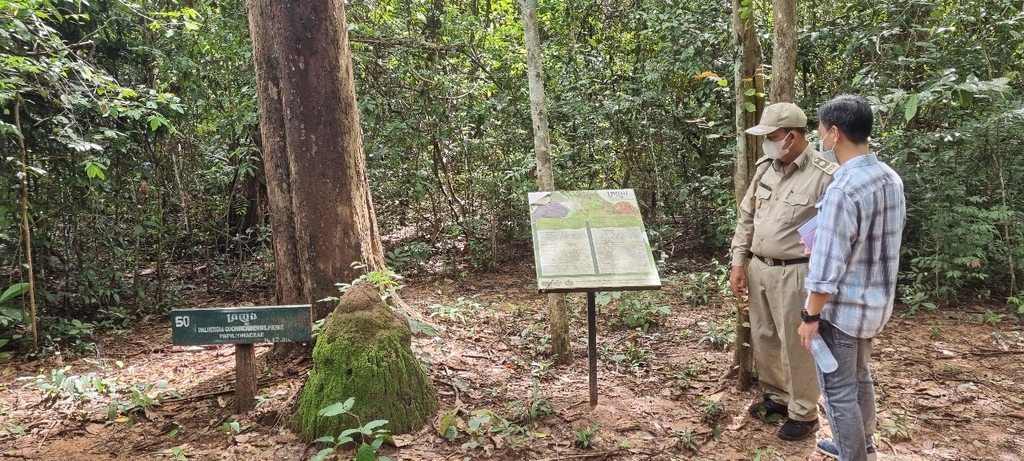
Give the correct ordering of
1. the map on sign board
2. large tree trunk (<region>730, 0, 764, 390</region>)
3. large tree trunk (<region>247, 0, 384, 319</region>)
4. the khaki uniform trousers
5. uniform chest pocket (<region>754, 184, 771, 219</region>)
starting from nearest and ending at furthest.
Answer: the khaki uniform trousers → uniform chest pocket (<region>754, 184, 771, 219</region>) → the map on sign board → large tree trunk (<region>730, 0, 764, 390</region>) → large tree trunk (<region>247, 0, 384, 319</region>)

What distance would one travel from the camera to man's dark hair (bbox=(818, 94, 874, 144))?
2.60 m

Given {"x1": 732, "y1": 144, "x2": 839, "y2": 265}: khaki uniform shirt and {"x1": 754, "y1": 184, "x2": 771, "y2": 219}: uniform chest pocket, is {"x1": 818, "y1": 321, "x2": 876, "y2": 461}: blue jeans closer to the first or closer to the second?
{"x1": 732, "y1": 144, "x2": 839, "y2": 265}: khaki uniform shirt

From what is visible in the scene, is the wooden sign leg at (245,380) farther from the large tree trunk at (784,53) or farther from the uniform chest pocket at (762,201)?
the large tree trunk at (784,53)

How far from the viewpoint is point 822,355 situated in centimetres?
273

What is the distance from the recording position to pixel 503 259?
30.2 feet

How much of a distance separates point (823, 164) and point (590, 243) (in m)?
1.47

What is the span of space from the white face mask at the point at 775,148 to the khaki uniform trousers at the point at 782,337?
0.66 metres

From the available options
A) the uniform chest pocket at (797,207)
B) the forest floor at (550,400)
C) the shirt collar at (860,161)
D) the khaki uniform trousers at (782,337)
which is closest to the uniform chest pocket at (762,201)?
the uniform chest pocket at (797,207)

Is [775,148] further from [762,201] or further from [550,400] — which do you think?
[550,400]

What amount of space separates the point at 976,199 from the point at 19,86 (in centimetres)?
914

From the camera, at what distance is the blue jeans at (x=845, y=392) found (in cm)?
273

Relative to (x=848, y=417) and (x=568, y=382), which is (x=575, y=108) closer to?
(x=568, y=382)

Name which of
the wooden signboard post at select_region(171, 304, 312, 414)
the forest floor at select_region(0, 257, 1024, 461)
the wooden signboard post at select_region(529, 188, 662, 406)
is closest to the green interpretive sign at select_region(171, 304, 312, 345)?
the wooden signboard post at select_region(171, 304, 312, 414)

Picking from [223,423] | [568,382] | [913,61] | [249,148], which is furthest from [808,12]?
[223,423]
